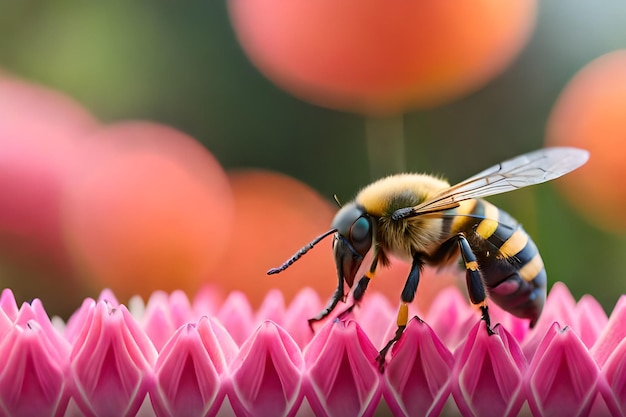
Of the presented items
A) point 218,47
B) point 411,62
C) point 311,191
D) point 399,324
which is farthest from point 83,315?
point 218,47

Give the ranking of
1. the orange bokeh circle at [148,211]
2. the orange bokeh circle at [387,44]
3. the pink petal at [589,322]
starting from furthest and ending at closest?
the orange bokeh circle at [148,211], the orange bokeh circle at [387,44], the pink petal at [589,322]

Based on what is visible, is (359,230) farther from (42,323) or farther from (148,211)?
(148,211)

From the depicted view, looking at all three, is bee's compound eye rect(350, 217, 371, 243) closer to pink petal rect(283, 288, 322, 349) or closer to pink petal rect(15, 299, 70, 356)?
pink petal rect(283, 288, 322, 349)

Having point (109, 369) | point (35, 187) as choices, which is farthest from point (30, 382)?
point (35, 187)

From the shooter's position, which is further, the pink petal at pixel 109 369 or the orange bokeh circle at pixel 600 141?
the orange bokeh circle at pixel 600 141

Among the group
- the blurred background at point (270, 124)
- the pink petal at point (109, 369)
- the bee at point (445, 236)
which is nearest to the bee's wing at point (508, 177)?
the bee at point (445, 236)

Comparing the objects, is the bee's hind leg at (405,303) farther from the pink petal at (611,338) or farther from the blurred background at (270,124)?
the blurred background at (270,124)

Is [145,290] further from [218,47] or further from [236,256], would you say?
[218,47]

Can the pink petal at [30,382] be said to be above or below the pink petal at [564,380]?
above
